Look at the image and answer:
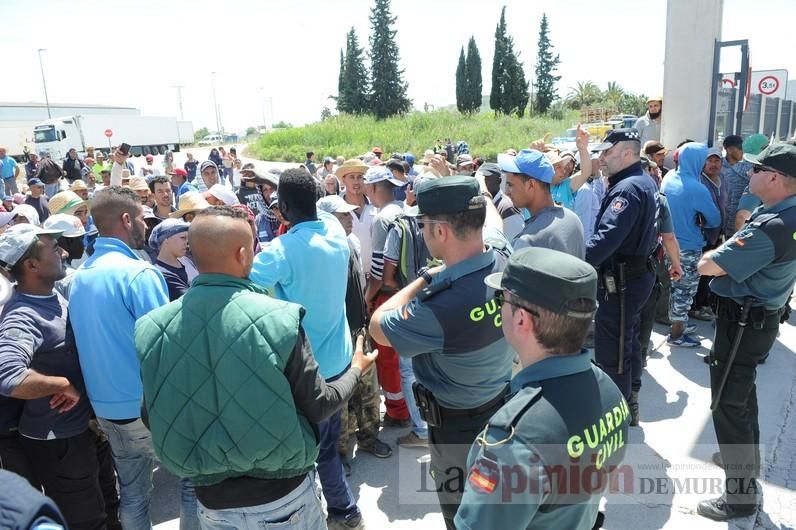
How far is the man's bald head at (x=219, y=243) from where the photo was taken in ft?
6.12

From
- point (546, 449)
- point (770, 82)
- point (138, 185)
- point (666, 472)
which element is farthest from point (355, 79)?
point (546, 449)

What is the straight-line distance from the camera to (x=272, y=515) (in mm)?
1937

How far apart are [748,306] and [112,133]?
40.9m

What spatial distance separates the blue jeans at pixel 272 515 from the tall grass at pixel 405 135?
2893cm

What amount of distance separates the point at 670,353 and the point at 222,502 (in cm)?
515

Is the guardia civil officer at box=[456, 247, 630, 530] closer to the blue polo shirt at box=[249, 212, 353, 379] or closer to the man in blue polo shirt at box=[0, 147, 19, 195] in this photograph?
the blue polo shirt at box=[249, 212, 353, 379]

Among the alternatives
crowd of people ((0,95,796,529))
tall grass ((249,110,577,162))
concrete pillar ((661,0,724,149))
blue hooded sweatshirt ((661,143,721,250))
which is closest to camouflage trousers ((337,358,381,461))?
crowd of people ((0,95,796,529))

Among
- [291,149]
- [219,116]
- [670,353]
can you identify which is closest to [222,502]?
[670,353]

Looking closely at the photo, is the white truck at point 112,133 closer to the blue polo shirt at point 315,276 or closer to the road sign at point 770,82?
the road sign at point 770,82

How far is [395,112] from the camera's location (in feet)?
164

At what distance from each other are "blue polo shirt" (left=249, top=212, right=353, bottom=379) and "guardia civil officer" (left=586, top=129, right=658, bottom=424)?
2.04 metres

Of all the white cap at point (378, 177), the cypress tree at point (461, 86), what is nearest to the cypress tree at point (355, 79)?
the cypress tree at point (461, 86)

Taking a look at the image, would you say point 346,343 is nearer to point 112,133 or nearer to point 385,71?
point 112,133

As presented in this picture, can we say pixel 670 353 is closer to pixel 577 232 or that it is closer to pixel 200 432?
pixel 577 232
